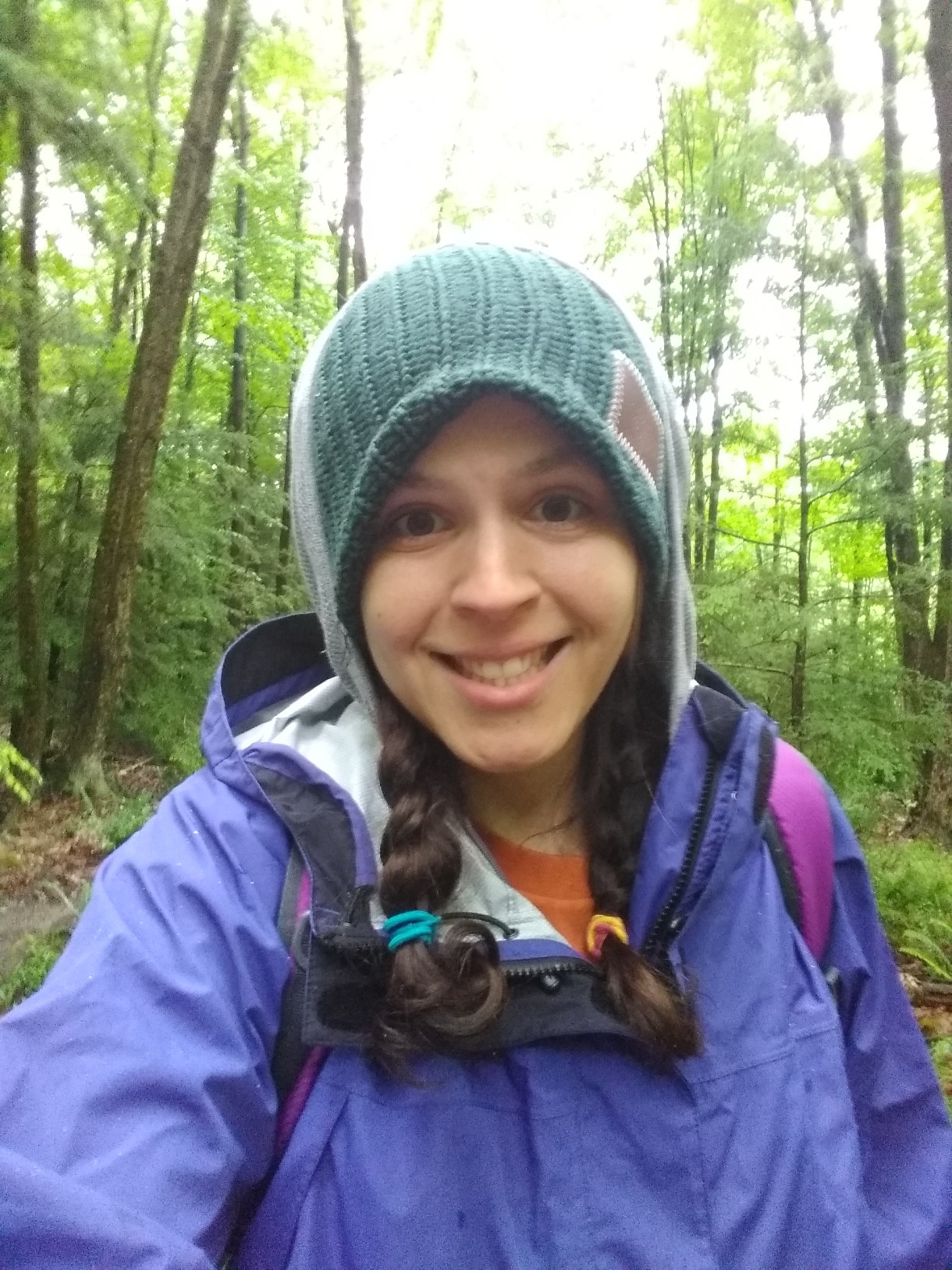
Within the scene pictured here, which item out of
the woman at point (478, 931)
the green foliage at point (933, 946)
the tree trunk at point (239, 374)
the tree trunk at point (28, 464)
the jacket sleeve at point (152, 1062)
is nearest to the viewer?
the jacket sleeve at point (152, 1062)

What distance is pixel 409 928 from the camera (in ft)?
3.53

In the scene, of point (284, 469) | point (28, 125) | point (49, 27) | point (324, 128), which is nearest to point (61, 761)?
point (28, 125)

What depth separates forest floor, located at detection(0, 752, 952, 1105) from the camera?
388 centimetres

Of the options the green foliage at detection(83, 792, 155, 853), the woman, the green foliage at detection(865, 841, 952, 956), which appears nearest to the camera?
the woman

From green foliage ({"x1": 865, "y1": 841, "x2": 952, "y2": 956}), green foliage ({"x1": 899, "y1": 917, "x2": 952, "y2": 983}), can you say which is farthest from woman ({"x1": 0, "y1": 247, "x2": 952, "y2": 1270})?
green foliage ({"x1": 865, "y1": 841, "x2": 952, "y2": 956})

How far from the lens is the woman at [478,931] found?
0.92 m

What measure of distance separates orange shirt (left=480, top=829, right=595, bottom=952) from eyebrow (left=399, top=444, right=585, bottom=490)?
58 cm

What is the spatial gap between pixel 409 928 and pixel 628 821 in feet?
1.48

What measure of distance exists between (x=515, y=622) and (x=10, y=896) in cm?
542

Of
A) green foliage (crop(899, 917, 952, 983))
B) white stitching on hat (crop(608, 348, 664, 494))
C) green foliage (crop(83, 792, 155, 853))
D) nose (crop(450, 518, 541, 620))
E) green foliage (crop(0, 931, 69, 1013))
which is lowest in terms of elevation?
green foliage (crop(0, 931, 69, 1013))

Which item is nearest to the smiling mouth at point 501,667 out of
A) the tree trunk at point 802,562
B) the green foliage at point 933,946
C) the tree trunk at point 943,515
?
the green foliage at point 933,946

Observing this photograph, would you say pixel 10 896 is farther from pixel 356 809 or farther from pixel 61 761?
pixel 356 809

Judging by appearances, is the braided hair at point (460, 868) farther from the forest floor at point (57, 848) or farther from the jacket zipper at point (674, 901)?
the forest floor at point (57, 848)

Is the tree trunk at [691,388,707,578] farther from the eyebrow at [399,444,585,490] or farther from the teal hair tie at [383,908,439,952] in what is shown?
the teal hair tie at [383,908,439,952]
